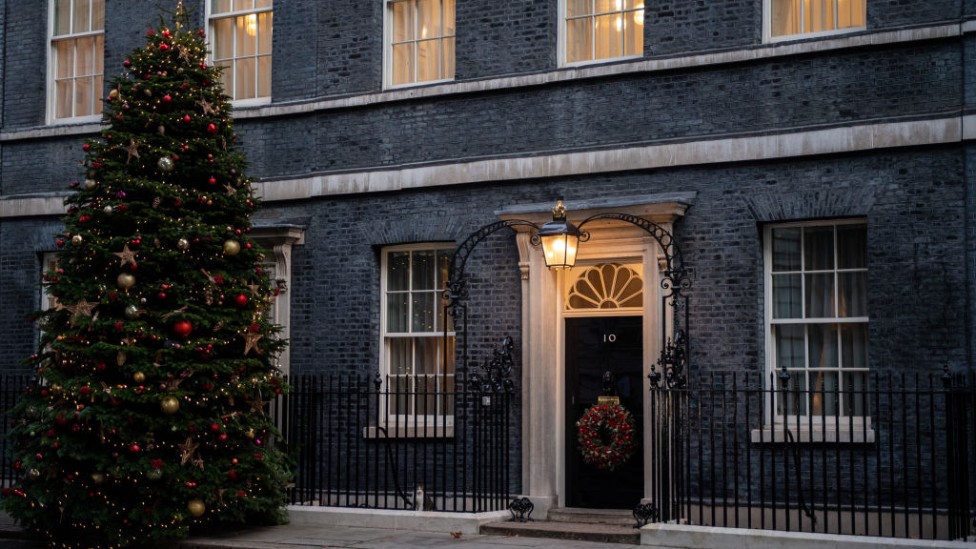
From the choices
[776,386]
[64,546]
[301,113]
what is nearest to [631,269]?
[776,386]

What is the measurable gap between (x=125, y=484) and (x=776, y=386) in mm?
6281

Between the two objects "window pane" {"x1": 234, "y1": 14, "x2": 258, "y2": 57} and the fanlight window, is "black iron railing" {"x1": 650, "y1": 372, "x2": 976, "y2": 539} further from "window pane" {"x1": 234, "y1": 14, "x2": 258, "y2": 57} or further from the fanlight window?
"window pane" {"x1": 234, "y1": 14, "x2": 258, "y2": 57}

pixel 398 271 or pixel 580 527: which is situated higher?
pixel 398 271

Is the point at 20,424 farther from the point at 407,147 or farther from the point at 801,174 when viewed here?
the point at 801,174

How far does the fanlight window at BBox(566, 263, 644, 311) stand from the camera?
14.2m

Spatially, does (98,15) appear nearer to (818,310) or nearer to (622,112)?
(622,112)

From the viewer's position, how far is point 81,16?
1819 centimetres

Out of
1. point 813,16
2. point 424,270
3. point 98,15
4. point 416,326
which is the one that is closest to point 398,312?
point 416,326

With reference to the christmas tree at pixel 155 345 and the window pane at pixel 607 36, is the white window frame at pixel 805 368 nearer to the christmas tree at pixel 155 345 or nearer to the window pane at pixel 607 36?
the window pane at pixel 607 36

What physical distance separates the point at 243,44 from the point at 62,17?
309 cm

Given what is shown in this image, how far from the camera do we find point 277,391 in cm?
1385

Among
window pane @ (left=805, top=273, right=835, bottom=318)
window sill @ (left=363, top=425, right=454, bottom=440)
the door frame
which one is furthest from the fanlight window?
window sill @ (left=363, top=425, right=454, bottom=440)

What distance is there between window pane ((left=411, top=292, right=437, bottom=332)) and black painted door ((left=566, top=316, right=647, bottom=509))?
5.68 feet

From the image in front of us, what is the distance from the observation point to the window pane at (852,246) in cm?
1306
